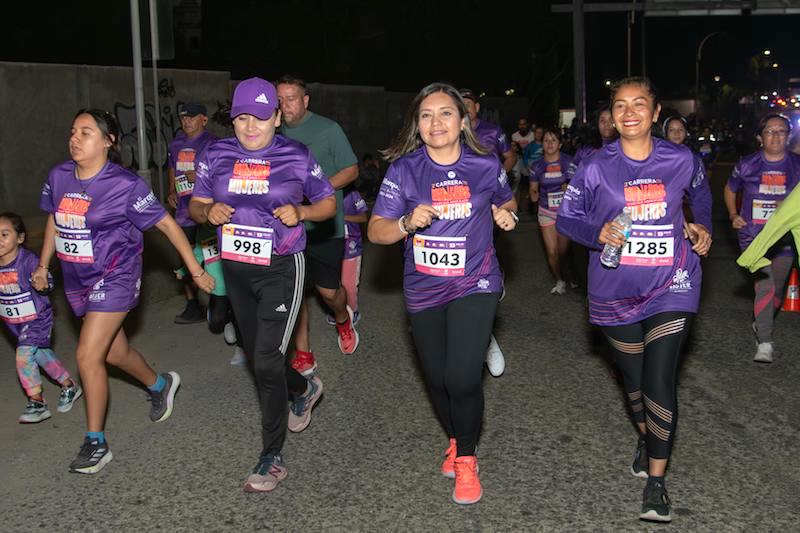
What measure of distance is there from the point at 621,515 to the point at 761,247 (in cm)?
143

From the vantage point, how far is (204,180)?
509 centimetres

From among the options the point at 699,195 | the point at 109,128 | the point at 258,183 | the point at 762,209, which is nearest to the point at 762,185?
the point at 762,209

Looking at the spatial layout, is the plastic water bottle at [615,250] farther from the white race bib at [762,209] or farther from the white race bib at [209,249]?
the white race bib at [209,249]

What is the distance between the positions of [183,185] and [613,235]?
5052 millimetres

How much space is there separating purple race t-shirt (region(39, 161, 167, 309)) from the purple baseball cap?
2.63ft

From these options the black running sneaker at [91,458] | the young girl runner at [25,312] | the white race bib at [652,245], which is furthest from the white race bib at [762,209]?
the young girl runner at [25,312]

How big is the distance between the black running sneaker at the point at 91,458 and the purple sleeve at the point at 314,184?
5.82 ft

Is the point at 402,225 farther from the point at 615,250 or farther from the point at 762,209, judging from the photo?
the point at 762,209

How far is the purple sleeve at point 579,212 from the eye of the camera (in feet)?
15.3

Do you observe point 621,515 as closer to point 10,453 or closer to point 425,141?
point 425,141

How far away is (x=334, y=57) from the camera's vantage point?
32562mm

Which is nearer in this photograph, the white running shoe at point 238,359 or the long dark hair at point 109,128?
the long dark hair at point 109,128

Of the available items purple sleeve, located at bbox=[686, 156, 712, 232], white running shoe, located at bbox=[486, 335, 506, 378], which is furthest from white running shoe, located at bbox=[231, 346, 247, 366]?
purple sleeve, located at bbox=[686, 156, 712, 232]

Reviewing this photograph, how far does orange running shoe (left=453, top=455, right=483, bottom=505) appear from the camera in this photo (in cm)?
471
